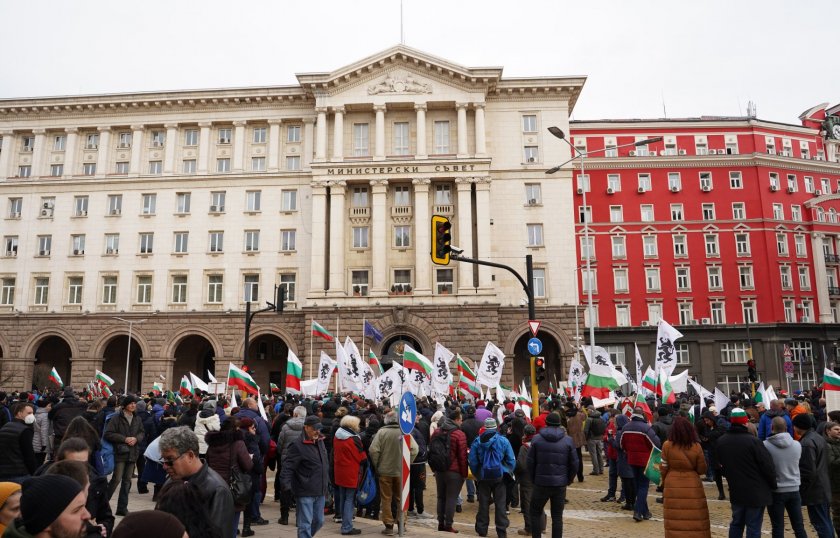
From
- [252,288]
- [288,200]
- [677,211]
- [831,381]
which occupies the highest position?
[677,211]

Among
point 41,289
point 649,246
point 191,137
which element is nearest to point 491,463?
point 191,137

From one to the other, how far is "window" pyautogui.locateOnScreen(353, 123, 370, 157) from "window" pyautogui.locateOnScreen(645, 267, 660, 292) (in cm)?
2464

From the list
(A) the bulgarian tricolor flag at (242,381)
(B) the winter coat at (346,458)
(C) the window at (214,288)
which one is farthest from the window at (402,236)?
(B) the winter coat at (346,458)

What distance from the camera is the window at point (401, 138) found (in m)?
44.5

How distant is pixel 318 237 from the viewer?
4291 centimetres

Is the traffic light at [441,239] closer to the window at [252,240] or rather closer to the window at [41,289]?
the window at [252,240]

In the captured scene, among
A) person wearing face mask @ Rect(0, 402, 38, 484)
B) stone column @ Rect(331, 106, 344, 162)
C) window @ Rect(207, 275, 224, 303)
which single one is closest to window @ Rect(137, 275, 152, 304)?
window @ Rect(207, 275, 224, 303)

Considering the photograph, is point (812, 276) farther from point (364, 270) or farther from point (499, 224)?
point (364, 270)

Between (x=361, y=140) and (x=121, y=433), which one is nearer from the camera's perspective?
(x=121, y=433)

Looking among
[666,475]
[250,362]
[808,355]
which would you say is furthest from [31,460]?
[808,355]

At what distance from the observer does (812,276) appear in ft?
177

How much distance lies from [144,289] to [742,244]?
152 ft

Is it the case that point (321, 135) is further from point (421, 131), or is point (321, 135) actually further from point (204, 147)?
point (204, 147)

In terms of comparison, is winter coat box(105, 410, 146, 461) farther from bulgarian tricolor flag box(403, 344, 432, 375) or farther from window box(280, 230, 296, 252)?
window box(280, 230, 296, 252)
